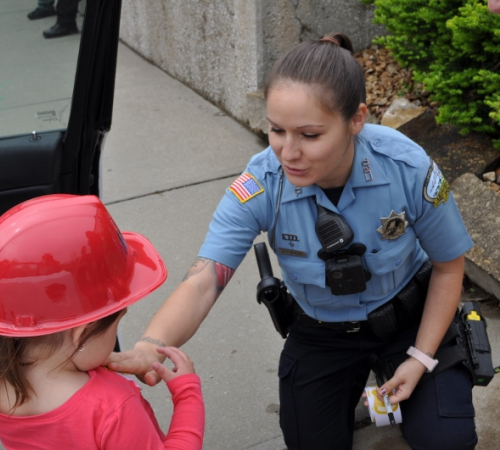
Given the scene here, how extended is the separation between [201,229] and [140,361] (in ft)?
7.30

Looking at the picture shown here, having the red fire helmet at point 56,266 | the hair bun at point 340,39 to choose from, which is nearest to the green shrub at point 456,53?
the hair bun at point 340,39

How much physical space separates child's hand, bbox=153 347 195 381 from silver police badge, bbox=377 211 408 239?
27.8 inches

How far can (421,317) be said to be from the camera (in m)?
2.38

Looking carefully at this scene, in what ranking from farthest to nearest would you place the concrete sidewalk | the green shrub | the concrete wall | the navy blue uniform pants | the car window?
the concrete wall < the green shrub < the concrete sidewalk < the navy blue uniform pants < the car window

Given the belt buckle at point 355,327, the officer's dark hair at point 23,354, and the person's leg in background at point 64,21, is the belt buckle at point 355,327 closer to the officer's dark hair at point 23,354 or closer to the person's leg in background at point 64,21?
the officer's dark hair at point 23,354

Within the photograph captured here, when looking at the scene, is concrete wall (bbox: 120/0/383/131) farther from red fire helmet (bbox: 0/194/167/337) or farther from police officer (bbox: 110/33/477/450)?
red fire helmet (bbox: 0/194/167/337)

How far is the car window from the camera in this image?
80.4 inches

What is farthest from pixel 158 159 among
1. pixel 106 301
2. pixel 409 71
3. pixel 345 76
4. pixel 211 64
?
pixel 106 301

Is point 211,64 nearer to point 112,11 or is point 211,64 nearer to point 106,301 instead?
point 112,11

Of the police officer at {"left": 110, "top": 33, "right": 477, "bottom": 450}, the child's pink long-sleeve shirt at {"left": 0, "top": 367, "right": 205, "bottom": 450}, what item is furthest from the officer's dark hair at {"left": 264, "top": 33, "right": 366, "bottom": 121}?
the child's pink long-sleeve shirt at {"left": 0, "top": 367, "right": 205, "bottom": 450}

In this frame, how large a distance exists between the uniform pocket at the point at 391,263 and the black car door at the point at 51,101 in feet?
2.91

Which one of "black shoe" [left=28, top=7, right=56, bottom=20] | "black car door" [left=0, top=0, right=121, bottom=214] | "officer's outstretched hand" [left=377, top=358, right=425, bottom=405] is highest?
"black shoe" [left=28, top=7, right=56, bottom=20]

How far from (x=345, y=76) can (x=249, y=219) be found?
50cm

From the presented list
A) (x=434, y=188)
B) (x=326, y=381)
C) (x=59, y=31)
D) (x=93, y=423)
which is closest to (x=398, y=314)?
(x=326, y=381)
